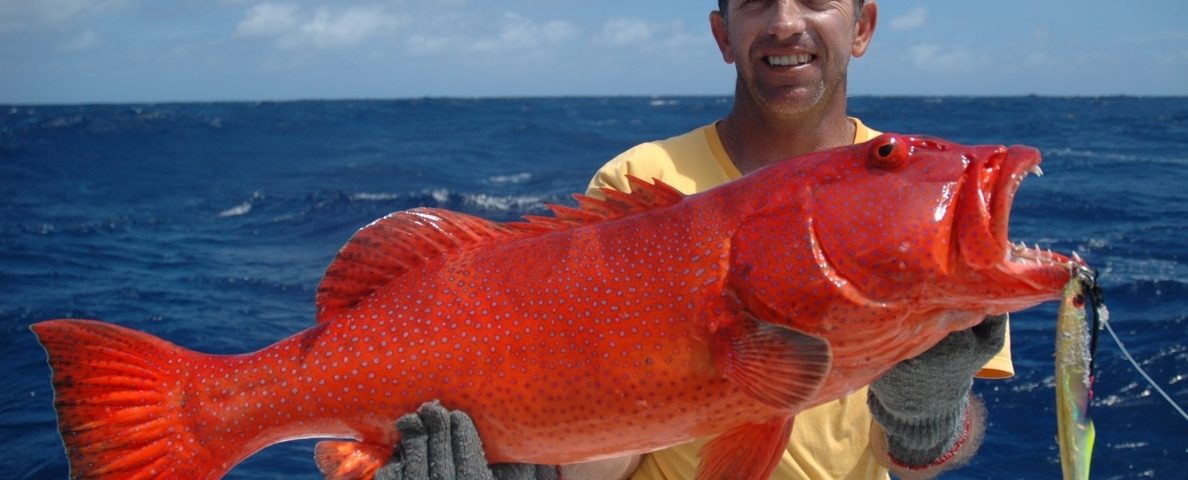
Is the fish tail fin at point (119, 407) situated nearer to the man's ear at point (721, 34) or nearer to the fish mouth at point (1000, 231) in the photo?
the fish mouth at point (1000, 231)

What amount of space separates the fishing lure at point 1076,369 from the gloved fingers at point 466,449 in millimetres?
1419

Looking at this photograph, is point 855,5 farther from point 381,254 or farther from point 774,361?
point 381,254

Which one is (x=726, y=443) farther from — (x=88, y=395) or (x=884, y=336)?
(x=88, y=395)

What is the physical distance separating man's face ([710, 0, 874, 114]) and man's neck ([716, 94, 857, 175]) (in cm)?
8

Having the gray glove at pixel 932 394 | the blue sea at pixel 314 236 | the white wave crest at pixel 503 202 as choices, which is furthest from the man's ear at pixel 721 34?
the white wave crest at pixel 503 202

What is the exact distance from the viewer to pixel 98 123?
42.6 meters

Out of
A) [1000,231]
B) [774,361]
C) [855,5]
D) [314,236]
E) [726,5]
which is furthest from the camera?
[314,236]

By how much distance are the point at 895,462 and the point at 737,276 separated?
1.31 meters

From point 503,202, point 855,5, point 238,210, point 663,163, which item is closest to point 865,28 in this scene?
point 855,5

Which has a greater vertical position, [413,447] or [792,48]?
[792,48]

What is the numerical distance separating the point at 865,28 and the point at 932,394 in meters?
1.61

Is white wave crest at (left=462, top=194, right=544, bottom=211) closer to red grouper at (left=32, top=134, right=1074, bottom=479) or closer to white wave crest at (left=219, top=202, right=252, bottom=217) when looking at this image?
white wave crest at (left=219, top=202, right=252, bottom=217)

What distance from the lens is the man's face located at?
3320mm

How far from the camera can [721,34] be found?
3754 millimetres
